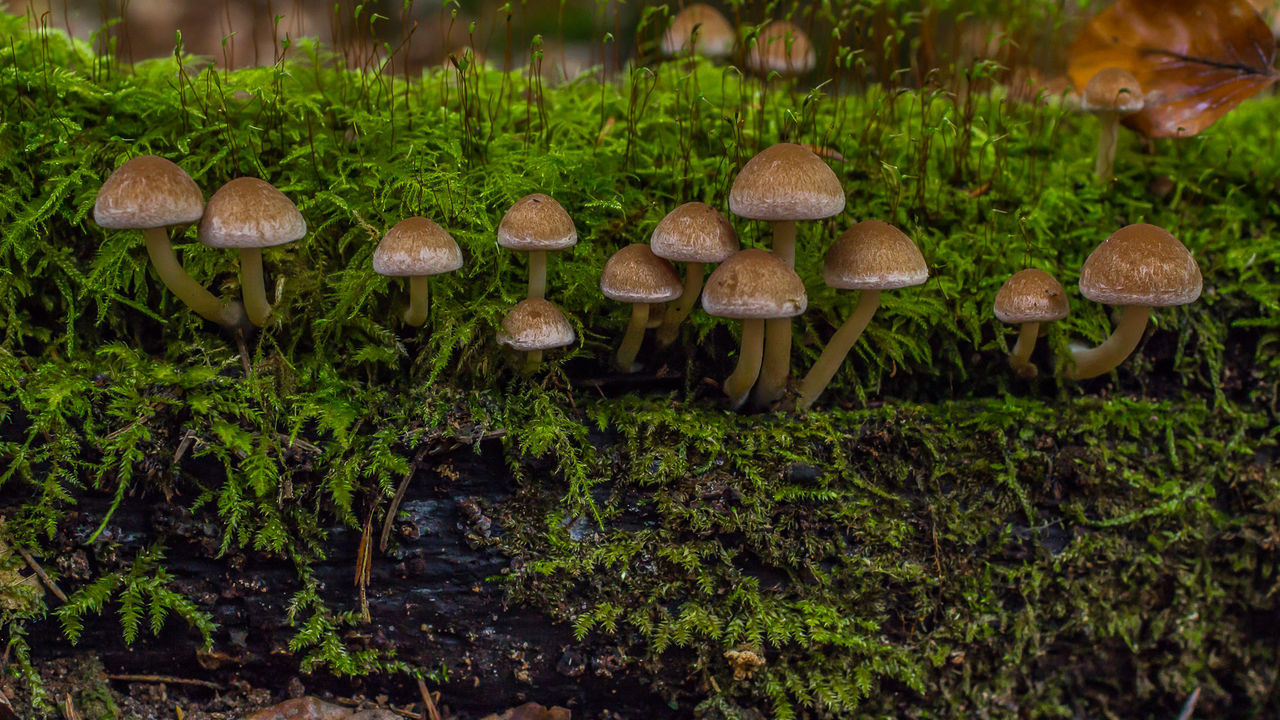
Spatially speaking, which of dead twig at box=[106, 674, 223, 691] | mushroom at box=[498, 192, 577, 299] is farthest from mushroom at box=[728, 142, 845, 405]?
dead twig at box=[106, 674, 223, 691]

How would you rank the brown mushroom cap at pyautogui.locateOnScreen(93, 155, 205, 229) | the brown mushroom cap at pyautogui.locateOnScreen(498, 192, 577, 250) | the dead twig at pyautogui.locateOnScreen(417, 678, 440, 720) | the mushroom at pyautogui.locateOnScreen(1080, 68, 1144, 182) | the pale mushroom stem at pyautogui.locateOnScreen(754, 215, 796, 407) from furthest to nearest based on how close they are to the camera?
the mushroom at pyautogui.locateOnScreen(1080, 68, 1144, 182) → the pale mushroom stem at pyautogui.locateOnScreen(754, 215, 796, 407) → the dead twig at pyautogui.locateOnScreen(417, 678, 440, 720) → the brown mushroom cap at pyautogui.locateOnScreen(498, 192, 577, 250) → the brown mushroom cap at pyautogui.locateOnScreen(93, 155, 205, 229)

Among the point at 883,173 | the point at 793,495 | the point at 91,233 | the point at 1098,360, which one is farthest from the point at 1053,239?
the point at 91,233

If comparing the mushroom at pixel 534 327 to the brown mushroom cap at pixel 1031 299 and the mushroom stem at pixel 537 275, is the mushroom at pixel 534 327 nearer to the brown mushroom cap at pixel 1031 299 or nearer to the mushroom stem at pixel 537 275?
the mushroom stem at pixel 537 275

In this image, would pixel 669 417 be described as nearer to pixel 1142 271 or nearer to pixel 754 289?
pixel 754 289

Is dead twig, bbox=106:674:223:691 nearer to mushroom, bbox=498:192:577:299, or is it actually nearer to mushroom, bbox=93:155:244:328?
mushroom, bbox=93:155:244:328

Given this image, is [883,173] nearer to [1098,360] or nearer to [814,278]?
[814,278]

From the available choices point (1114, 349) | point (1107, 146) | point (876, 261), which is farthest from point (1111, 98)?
point (876, 261)
